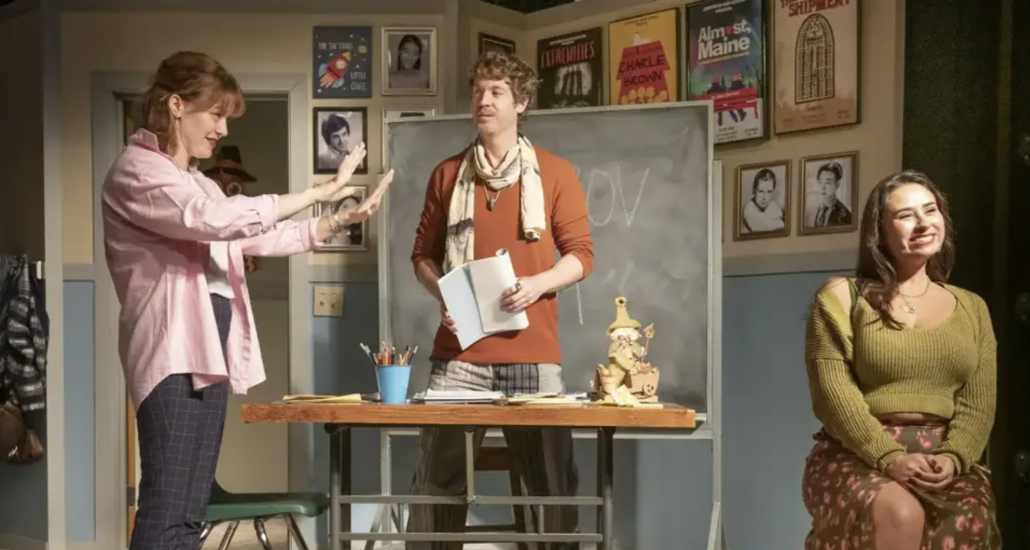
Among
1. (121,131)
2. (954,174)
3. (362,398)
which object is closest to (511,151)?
(362,398)

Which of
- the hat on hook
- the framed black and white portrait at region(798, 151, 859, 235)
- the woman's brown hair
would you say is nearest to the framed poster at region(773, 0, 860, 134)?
the framed black and white portrait at region(798, 151, 859, 235)

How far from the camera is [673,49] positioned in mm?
4000

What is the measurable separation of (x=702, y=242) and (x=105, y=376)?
2.41m

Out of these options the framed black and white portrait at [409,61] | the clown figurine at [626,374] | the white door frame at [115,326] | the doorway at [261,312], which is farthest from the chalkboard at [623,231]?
the doorway at [261,312]

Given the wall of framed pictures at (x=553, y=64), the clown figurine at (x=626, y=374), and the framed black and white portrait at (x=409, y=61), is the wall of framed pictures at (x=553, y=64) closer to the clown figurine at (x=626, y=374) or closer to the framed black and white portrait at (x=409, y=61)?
the framed black and white portrait at (x=409, y=61)

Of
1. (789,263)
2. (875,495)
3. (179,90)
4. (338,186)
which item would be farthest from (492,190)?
(789,263)

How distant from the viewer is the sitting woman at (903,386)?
85.0 inches

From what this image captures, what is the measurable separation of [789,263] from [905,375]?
4.53 ft

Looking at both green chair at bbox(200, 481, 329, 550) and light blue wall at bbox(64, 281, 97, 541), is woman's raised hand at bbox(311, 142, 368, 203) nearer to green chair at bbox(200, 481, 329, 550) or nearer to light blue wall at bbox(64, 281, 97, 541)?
green chair at bbox(200, 481, 329, 550)

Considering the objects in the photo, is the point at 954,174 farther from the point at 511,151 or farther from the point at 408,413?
the point at 408,413

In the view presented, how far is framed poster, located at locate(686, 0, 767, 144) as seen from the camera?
3764 mm

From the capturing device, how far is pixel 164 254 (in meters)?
2.01

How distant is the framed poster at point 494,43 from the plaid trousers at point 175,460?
2569mm

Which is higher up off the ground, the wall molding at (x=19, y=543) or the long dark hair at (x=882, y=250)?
the long dark hair at (x=882, y=250)
